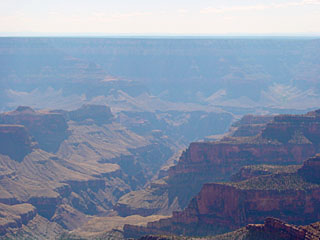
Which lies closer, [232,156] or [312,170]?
[312,170]

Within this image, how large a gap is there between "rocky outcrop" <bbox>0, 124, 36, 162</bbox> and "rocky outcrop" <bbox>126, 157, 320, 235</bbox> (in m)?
73.2

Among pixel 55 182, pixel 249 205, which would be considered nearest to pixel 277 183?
pixel 249 205

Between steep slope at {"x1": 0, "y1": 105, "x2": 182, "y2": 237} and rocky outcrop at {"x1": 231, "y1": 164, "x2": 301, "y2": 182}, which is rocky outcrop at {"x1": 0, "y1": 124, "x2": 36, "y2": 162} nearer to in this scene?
steep slope at {"x1": 0, "y1": 105, "x2": 182, "y2": 237}

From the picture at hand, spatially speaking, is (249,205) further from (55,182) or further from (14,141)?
(14,141)

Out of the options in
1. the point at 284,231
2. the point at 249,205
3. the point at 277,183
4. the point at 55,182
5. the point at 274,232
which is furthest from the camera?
the point at 55,182

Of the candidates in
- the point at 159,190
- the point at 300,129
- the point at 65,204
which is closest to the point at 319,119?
the point at 300,129

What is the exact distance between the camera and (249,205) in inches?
4092

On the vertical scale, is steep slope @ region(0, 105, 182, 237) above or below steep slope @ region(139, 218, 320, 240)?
below

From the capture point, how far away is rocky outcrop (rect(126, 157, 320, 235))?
4058 inches

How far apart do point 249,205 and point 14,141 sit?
88496mm

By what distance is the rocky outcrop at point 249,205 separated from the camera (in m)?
103

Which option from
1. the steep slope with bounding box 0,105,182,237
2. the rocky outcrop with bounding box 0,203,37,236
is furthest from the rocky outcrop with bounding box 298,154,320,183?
the steep slope with bounding box 0,105,182,237

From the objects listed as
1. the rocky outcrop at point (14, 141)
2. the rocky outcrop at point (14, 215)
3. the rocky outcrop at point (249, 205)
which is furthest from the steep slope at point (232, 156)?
the rocky outcrop at point (14, 141)

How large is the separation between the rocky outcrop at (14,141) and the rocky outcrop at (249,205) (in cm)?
7316
